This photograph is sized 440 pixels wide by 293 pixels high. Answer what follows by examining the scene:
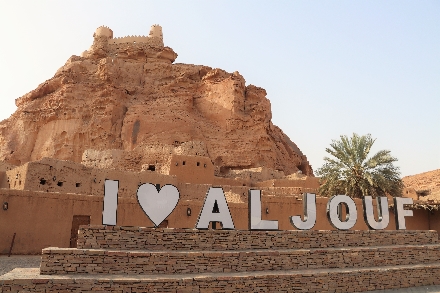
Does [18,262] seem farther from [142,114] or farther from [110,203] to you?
[142,114]

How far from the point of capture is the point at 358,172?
797 inches

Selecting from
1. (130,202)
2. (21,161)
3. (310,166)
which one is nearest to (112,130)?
(21,161)

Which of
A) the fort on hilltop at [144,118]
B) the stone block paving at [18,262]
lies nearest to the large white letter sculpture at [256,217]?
the stone block paving at [18,262]

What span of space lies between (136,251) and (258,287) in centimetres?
275

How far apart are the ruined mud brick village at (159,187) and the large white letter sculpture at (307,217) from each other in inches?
12.5

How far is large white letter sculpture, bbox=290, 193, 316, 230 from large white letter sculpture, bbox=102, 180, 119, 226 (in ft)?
15.3

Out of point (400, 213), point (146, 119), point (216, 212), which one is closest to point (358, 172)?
point (400, 213)

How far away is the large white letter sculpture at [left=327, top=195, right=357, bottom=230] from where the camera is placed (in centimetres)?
1105

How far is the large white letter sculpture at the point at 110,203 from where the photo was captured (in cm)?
855

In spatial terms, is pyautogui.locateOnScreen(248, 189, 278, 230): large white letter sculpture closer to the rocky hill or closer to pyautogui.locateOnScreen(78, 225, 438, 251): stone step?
pyautogui.locateOnScreen(78, 225, 438, 251): stone step

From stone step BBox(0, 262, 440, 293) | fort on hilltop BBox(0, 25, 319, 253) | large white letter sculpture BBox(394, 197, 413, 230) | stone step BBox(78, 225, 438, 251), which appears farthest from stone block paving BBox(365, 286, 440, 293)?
fort on hilltop BBox(0, 25, 319, 253)

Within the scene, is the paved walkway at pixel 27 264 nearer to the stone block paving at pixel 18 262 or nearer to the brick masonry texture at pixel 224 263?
the stone block paving at pixel 18 262

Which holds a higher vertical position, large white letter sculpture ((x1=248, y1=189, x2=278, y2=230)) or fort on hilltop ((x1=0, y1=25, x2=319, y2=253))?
fort on hilltop ((x1=0, y1=25, x2=319, y2=253))

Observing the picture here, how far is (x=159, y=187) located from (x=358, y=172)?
1415cm
